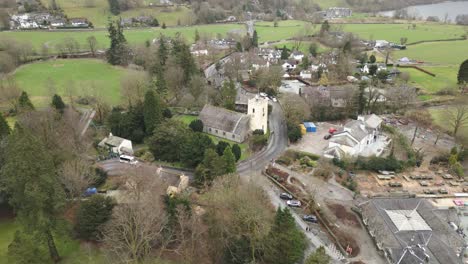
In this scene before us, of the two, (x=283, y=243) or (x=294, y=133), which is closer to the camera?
(x=283, y=243)

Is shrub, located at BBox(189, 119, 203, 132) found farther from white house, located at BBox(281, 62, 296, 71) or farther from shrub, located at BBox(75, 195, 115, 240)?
white house, located at BBox(281, 62, 296, 71)

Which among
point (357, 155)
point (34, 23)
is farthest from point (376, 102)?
point (34, 23)

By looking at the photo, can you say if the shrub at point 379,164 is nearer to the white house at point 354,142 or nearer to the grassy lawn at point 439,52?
the white house at point 354,142

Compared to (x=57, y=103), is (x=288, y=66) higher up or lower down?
lower down

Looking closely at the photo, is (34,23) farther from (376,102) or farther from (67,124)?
(376,102)

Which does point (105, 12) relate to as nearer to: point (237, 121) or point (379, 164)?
point (237, 121)

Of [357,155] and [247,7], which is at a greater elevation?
[247,7]

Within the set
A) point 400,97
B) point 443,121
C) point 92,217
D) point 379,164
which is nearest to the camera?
point 92,217

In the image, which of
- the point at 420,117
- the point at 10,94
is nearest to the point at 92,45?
the point at 10,94
